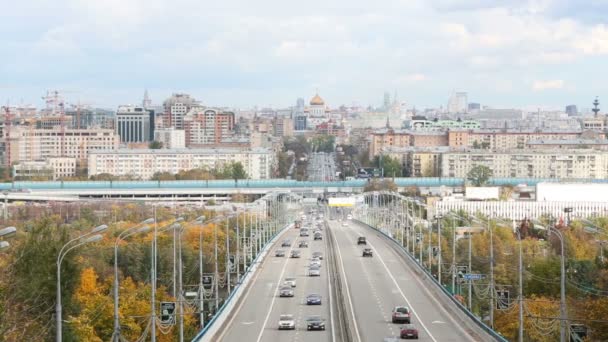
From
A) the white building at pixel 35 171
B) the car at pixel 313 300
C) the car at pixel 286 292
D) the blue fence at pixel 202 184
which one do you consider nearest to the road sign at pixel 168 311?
the car at pixel 313 300

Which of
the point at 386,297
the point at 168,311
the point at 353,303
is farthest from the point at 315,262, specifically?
the point at 168,311

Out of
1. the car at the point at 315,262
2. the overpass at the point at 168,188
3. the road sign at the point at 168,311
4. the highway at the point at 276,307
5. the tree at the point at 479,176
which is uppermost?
the tree at the point at 479,176

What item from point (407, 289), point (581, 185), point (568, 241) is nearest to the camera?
point (407, 289)

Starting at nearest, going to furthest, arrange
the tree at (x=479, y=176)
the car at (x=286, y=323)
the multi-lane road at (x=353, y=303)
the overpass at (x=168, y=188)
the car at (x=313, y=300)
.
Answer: the multi-lane road at (x=353, y=303)
the car at (x=286, y=323)
the car at (x=313, y=300)
the overpass at (x=168, y=188)
the tree at (x=479, y=176)

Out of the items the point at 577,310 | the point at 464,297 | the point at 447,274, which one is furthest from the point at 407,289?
the point at 577,310

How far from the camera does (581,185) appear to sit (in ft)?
406

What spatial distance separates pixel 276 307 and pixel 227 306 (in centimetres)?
240

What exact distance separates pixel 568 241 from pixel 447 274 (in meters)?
9.91

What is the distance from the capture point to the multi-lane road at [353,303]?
43.3 metres

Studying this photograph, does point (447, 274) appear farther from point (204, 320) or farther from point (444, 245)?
point (204, 320)

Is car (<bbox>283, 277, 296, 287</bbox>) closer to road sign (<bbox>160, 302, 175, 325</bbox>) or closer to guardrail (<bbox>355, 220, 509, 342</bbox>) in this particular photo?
guardrail (<bbox>355, 220, 509, 342</bbox>)

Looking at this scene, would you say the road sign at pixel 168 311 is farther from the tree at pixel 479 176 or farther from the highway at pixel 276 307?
the tree at pixel 479 176

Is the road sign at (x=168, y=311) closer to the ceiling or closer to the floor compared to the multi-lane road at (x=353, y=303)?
closer to the ceiling

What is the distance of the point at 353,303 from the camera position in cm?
5262
